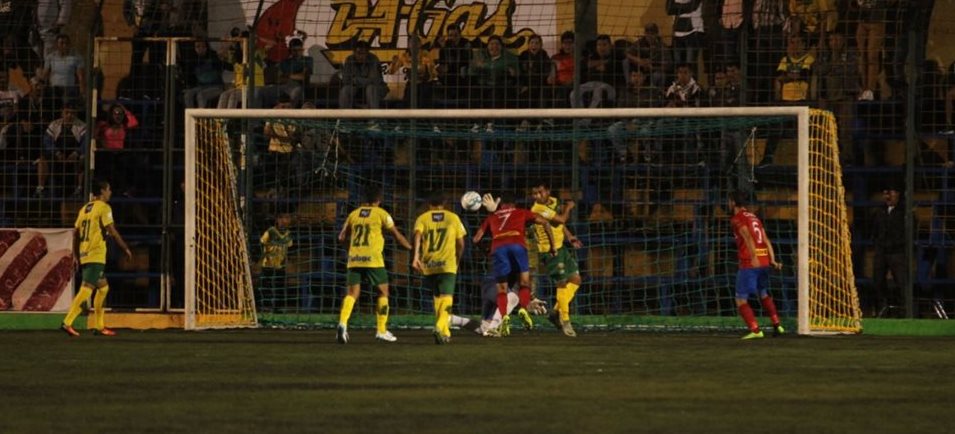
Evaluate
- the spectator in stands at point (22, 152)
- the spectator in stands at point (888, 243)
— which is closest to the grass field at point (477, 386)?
the spectator in stands at point (888, 243)

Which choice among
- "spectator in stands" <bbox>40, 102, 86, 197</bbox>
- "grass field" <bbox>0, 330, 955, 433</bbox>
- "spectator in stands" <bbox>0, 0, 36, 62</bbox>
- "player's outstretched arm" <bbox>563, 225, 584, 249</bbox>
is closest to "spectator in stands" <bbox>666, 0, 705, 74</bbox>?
"player's outstretched arm" <bbox>563, 225, 584, 249</bbox>

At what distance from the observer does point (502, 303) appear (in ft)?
68.8

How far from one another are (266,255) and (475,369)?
33.2 feet

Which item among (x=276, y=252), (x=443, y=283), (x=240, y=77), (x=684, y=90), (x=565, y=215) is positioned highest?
(x=240, y=77)

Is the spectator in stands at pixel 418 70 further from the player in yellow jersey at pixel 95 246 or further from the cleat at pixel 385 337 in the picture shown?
the cleat at pixel 385 337

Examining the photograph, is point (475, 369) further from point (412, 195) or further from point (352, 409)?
point (412, 195)

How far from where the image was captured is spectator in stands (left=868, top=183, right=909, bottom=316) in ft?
77.3

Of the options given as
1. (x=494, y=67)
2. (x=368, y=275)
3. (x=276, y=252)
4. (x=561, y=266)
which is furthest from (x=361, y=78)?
(x=368, y=275)

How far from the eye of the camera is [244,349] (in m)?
18.0

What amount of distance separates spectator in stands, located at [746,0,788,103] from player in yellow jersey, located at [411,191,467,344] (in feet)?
21.1

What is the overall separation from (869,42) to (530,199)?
5162 millimetres

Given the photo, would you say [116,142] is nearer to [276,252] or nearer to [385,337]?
[276,252]

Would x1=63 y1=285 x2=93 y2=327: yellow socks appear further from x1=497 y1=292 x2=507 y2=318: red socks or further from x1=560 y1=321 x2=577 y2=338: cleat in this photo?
x1=560 y1=321 x2=577 y2=338: cleat

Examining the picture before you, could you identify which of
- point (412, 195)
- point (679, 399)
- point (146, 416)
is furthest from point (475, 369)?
point (412, 195)
